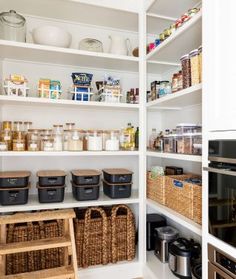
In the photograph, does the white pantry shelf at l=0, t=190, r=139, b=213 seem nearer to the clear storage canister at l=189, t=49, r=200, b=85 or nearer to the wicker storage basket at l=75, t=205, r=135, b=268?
the wicker storage basket at l=75, t=205, r=135, b=268

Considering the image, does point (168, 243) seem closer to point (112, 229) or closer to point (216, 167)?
point (112, 229)

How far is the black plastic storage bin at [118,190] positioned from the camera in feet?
6.26

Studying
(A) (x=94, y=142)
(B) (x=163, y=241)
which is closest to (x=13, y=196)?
(A) (x=94, y=142)

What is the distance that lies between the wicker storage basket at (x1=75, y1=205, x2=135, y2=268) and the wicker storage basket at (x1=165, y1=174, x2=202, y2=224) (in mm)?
480

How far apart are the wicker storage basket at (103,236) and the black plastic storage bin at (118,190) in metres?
0.11

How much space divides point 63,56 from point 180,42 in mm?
903

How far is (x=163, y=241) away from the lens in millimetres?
1949

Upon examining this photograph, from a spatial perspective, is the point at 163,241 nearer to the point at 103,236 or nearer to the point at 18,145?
the point at 103,236

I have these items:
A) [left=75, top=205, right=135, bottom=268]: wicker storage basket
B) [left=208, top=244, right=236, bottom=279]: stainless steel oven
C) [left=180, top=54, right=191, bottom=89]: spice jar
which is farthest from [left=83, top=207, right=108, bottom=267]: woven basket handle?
[left=180, top=54, right=191, bottom=89]: spice jar

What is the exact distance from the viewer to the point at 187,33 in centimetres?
152

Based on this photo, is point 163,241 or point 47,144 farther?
point 163,241

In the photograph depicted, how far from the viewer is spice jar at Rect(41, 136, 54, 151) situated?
5.83ft

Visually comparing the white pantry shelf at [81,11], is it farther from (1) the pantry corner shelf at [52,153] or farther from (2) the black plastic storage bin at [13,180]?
(2) the black plastic storage bin at [13,180]

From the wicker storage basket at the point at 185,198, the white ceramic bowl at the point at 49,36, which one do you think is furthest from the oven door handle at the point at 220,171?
the white ceramic bowl at the point at 49,36
